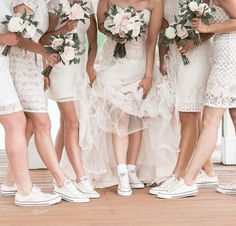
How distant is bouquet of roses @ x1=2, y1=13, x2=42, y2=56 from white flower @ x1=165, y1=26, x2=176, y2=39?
2.95 feet

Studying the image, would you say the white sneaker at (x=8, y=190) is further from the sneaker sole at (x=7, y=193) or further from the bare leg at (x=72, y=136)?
the bare leg at (x=72, y=136)

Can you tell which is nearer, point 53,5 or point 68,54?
point 68,54

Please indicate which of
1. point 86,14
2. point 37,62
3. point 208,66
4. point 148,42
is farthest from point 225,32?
point 37,62

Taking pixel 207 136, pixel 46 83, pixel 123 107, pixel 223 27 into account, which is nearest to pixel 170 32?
pixel 223 27

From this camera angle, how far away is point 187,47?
4039mm

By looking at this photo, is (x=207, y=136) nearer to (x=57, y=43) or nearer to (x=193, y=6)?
(x=193, y=6)

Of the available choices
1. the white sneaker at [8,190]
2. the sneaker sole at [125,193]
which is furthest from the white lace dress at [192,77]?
the white sneaker at [8,190]

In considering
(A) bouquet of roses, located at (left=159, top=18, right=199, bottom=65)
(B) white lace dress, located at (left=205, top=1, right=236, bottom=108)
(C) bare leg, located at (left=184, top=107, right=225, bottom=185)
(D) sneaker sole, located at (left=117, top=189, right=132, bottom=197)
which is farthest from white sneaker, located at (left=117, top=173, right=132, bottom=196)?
(A) bouquet of roses, located at (left=159, top=18, right=199, bottom=65)

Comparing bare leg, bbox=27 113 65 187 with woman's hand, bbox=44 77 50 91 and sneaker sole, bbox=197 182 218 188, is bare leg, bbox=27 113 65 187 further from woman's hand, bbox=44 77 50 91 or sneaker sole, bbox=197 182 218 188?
sneaker sole, bbox=197 182 218 188

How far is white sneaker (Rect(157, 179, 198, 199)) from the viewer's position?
4.06 metres

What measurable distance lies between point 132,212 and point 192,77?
1.04 metres

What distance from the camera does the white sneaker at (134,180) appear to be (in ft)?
14.5

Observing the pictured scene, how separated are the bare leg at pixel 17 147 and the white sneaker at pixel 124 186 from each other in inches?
26.9

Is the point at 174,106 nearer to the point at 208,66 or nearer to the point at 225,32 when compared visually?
the point at 208,66
